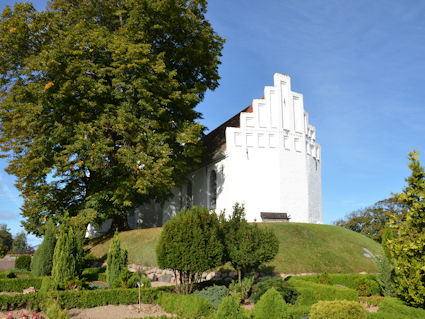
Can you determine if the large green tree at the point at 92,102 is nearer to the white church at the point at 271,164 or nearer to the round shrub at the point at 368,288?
the white church at the point at 271,164

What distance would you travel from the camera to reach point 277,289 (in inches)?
519

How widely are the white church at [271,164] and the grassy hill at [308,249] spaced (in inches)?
121

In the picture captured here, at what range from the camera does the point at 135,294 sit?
1356cm

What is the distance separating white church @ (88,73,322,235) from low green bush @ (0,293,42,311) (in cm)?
1662

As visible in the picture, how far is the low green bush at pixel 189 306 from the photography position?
1105cm

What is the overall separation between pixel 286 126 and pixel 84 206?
682 inches

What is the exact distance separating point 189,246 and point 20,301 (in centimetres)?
633

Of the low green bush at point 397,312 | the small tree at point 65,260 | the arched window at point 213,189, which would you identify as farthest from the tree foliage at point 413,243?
the arched window at point 213,189

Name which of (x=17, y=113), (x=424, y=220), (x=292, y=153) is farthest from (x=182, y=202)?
(x=424, y=220)

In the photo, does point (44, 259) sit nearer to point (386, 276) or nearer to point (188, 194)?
point (188, 194)

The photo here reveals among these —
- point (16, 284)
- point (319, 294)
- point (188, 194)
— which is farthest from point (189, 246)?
point (188, 194)

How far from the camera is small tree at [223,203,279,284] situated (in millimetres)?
14195

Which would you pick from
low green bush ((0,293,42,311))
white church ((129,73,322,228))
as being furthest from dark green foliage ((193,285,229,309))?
white church ((129,73,322,228))

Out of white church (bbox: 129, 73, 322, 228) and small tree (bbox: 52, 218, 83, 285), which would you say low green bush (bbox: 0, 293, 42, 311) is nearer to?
small tree (bbox: 52, 218, 83, 285)
